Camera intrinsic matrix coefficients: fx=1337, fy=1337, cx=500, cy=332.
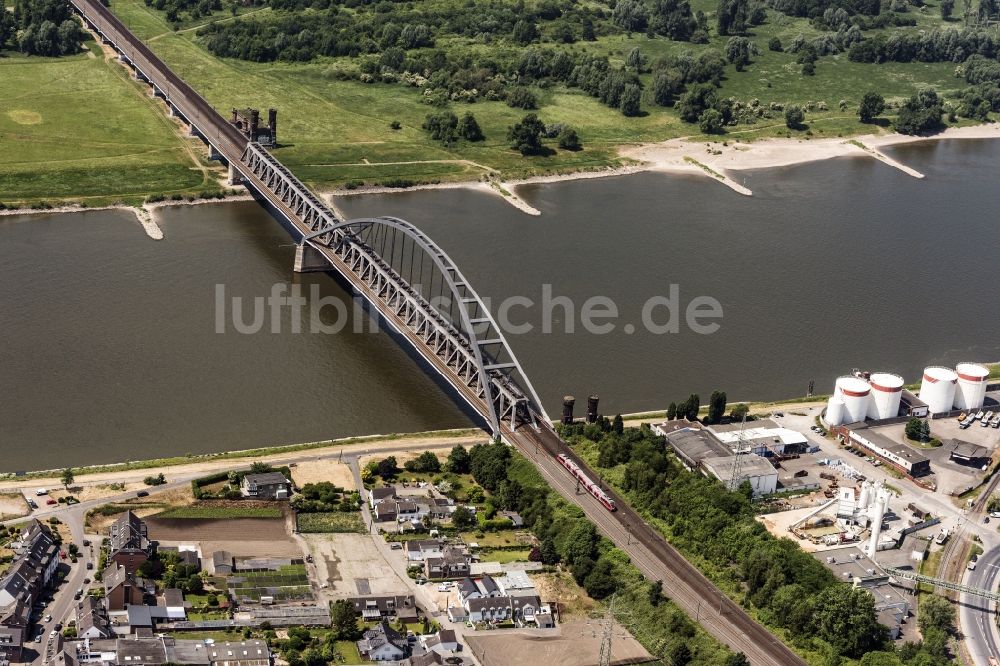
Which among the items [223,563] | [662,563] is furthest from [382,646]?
[662,563]

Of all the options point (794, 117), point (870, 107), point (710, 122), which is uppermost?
point (870, 107)

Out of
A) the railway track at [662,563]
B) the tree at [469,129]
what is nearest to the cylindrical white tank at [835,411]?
the railway track at [662,563]

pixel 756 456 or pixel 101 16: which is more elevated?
pixel 101 16

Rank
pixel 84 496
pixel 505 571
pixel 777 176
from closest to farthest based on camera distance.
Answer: pixel 505 571
pixel 84 496
pixel 777 176

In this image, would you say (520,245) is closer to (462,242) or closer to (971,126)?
(462,242)

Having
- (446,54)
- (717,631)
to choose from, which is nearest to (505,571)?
(717,631)

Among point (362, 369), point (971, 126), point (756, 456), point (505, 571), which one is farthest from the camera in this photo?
point (971, 126)

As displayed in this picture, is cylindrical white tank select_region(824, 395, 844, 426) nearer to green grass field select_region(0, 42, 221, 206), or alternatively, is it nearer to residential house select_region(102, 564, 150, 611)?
residential house select_region(102, 564, 150, 611)

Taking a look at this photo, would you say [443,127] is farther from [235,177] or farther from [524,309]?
[524,309]
